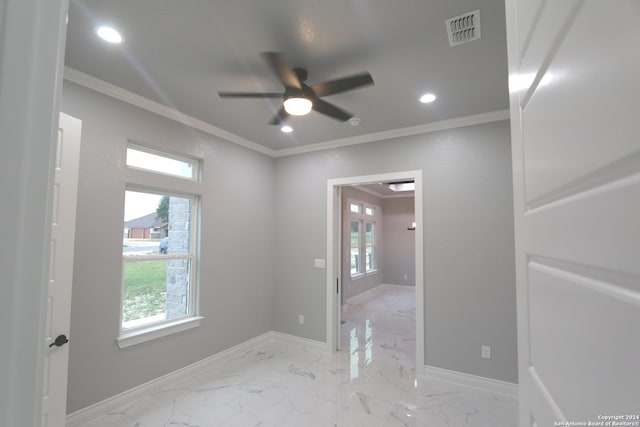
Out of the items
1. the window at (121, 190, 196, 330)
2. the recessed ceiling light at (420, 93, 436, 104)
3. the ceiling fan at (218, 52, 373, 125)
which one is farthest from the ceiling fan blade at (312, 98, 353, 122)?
the window at (121, 190, 196, 330)

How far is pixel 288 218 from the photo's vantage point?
14.6ft

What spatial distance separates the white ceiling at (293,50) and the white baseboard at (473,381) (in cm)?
276

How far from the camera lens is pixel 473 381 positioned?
10.2ft

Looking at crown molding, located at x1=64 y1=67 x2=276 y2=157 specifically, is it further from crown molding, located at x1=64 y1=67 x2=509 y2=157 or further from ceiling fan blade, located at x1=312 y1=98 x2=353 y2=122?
ceiling fan blade, located at x1=312 y1=98 x2=353 y2=122

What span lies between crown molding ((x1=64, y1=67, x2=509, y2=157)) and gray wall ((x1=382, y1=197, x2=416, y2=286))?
5383 millimetres

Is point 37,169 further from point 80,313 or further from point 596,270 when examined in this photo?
point 80,313

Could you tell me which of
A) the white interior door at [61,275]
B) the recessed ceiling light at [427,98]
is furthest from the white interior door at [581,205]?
the white interior door at [61,275]

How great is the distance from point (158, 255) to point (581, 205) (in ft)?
11.2

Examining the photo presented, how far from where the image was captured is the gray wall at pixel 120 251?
8.16ft

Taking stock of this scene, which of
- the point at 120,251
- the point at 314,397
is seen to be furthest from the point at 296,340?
the point at 120,251

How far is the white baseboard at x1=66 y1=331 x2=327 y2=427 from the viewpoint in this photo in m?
2.43

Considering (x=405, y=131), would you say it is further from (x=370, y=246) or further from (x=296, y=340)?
(x=370, y=246)

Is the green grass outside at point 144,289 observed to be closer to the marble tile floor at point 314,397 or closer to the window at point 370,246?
the marble tile floor at point 314,397

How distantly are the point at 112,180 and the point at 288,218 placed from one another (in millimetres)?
2269
